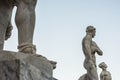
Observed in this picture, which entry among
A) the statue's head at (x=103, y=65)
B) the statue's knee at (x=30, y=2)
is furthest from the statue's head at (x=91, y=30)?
the statue's knee at (x=30, y=2)

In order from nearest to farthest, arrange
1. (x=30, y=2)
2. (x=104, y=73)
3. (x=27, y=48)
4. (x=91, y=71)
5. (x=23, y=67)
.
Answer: (x=23, y=67) < (x=27, y=48) < (x=30, y=2) < (x=91, y=71) < (x=104, y=73)

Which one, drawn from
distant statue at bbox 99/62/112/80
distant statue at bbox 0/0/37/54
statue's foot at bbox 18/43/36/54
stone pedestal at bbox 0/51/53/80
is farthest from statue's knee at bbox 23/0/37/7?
distant statue at bbox 99/62/112/80

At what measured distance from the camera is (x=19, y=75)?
200 inches

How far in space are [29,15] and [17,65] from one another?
1.01m

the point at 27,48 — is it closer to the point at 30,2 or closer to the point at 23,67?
the point at 23,67

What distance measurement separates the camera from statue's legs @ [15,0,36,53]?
568cm

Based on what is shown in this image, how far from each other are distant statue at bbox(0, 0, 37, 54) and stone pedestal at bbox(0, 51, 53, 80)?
214 millimetres

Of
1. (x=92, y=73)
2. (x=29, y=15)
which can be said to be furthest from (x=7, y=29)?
(x=92, y=73)

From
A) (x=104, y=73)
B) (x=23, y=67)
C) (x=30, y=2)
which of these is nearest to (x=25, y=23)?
(x=30, y=2)

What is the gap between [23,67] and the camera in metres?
5.17

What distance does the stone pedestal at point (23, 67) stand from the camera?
202 inches

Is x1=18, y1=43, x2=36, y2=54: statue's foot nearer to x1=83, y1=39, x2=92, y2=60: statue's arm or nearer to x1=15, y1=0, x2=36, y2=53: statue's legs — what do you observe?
x1=15, y1=0, x2=36, y2=53: statue's legs

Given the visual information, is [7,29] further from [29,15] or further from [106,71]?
[106,71]

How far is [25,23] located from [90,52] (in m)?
7.42
